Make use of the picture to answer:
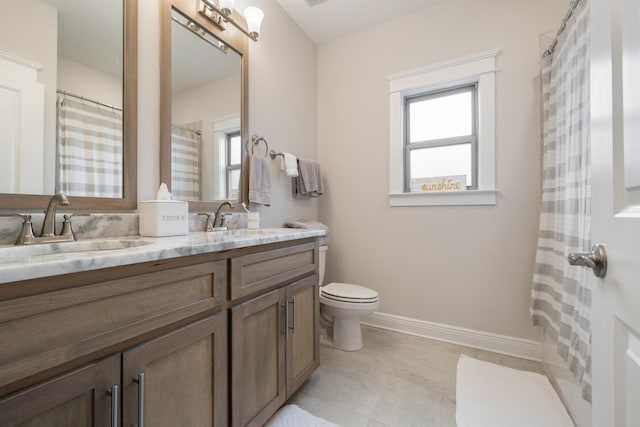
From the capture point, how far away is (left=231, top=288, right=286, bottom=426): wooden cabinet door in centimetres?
98

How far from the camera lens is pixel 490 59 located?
1.91 meters

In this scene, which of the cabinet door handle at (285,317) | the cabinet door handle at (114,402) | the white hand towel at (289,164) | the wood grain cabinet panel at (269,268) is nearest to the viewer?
the cabinet door handle at (114,402)

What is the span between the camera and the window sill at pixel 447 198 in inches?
75.6

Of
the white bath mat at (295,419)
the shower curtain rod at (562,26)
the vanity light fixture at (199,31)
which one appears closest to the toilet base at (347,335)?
the white bath mat at (295,419)

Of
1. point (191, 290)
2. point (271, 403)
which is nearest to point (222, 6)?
point (191, 290)

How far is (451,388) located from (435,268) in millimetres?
832

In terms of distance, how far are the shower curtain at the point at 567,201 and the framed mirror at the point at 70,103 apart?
1.96 metres

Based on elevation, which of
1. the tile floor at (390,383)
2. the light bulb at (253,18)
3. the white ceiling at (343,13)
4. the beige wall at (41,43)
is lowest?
the tile floor at (390,383)

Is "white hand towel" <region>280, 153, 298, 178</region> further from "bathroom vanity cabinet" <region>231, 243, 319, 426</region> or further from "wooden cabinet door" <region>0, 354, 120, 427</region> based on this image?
"wooden cabinet door" <region>0, 354, 120, 427</region>

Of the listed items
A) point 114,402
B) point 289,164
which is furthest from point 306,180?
point 114,402

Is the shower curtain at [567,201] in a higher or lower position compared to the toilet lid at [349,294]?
higher

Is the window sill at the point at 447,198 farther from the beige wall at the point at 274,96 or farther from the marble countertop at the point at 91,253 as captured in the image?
the marble countertop at the point at 91,253

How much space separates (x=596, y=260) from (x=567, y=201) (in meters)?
1.00

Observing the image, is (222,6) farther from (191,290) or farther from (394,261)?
(394,261)
